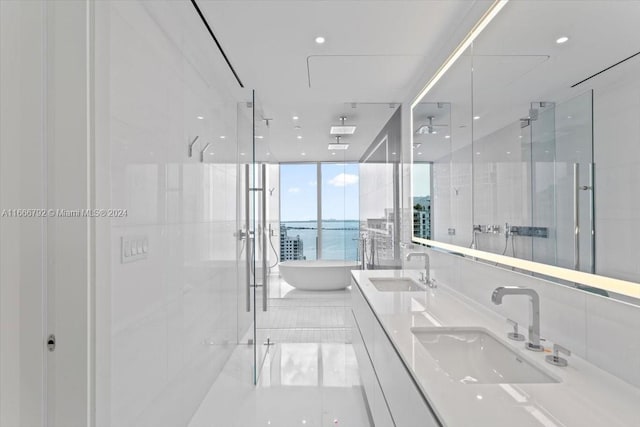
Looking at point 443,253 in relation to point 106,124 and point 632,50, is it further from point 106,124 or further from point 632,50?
point 106,124

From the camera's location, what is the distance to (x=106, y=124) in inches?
51.1

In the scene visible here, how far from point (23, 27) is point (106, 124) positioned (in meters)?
0.37

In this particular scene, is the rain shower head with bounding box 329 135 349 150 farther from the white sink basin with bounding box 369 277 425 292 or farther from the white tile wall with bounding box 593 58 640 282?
the white tile wall with bounding box 593 58 640 282

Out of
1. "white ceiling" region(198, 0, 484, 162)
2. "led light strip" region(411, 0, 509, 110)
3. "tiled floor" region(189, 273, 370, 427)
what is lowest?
"tiled floor" region(189, 273, 370, 427)

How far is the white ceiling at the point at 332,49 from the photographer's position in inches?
77.2

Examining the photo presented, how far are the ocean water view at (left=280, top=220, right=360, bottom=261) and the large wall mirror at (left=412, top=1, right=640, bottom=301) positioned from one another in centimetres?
219

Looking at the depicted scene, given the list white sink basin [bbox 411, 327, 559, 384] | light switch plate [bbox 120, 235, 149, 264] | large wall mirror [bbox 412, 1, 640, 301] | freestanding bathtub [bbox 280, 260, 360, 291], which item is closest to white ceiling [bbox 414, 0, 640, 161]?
large wall mirror [bbox 412, 1, 640, 301]

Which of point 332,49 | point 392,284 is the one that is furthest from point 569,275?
point 332,49

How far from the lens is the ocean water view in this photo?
14.4 ft

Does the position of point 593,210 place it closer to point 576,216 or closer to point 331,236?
point 576,216

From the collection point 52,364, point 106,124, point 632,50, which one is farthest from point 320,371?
point 632,50

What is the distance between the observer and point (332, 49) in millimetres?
2434

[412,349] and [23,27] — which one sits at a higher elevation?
[23,27]

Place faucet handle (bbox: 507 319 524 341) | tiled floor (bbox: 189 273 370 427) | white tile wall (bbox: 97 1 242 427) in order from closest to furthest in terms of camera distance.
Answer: faucet handle (bbox: 507 319 524 341) < white tile wall (bbox: 97 1 242 427) < tiled floor (bbox: 189 273 370 427)
